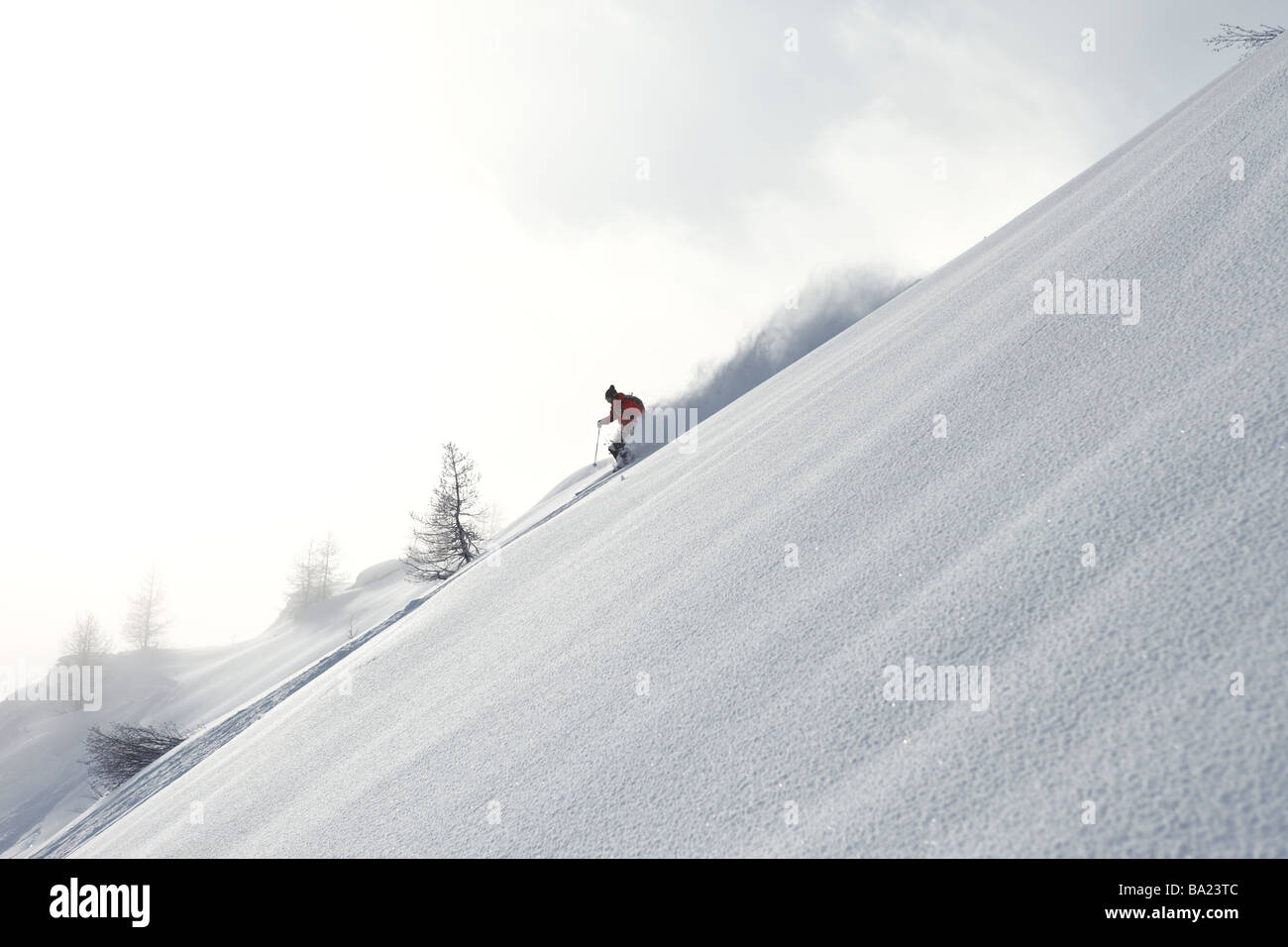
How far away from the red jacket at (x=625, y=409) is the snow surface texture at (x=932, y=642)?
30.7 ft

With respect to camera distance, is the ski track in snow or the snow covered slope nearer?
the ski track in snow

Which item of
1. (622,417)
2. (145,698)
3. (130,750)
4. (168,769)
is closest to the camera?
(168,769)

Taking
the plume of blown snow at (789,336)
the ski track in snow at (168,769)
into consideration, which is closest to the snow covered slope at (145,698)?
the ski track in snow at (168,769)

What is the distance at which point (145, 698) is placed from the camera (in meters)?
28.1

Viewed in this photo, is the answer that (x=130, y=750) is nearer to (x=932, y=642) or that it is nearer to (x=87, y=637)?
(x=932, y=642)

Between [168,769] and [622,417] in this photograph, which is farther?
[622,417]

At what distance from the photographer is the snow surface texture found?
147cm

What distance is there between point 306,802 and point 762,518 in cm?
269

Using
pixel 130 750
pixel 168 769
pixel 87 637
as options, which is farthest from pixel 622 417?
pixel 87 637

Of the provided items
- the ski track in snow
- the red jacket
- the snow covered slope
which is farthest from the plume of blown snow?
Result: the ski track in snow

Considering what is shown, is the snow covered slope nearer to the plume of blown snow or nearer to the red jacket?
the red jacket

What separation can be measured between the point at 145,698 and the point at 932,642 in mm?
35487

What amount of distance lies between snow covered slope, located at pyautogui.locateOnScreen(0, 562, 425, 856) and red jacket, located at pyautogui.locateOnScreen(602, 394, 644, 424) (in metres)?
11.2
